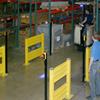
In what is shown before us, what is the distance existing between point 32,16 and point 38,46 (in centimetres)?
218

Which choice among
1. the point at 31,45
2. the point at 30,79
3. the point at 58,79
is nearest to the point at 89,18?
the point at 31,45

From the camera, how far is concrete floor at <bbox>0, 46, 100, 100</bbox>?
877cm

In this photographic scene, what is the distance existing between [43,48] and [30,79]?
9.31 ft

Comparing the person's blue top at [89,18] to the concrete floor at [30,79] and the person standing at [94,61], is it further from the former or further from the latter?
the person standing at [94,61]

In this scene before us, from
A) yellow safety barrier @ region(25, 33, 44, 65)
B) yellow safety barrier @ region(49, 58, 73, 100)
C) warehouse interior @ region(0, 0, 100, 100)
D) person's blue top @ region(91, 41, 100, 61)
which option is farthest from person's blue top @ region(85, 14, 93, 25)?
person's blue top @ region(91, 41, 100, 61)

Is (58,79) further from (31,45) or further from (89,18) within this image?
(89,18)

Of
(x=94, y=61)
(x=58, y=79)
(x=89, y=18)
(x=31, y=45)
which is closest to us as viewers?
(x=58, y=79)

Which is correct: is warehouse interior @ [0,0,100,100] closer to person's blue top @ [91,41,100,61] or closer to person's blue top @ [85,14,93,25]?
person's blue top @ [85,14,93,25]

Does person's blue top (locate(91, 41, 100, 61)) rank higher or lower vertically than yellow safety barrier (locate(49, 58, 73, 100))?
higher

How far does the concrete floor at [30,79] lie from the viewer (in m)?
8.77

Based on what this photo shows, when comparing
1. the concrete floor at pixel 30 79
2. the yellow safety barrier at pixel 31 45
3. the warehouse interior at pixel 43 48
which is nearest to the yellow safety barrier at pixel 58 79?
the warehouse interior at pixel 43 48

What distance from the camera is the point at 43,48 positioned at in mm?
12742

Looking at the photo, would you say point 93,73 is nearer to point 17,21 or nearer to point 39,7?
point 17,21

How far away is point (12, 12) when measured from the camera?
14.5 meters
